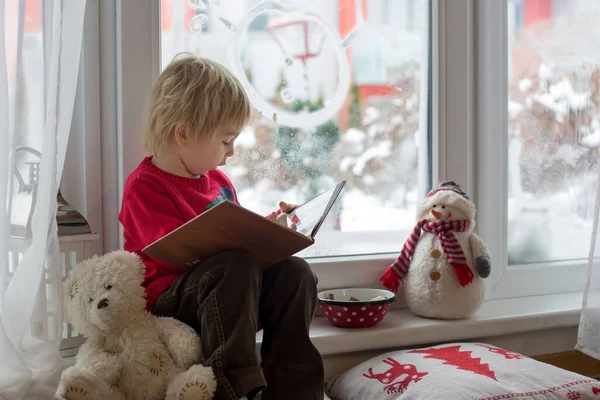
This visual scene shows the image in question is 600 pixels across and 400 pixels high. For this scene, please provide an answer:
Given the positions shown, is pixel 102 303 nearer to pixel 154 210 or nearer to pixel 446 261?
pixel 154 210

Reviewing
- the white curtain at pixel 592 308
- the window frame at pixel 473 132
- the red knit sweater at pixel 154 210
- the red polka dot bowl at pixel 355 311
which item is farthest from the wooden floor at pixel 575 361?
the red knit sweater at pixel 154 210

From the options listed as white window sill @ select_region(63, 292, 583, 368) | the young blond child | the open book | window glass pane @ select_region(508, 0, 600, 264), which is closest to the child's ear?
the young blond child

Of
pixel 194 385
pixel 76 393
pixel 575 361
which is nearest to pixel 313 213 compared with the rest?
pixel 194 385

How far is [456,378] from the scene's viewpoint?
1.12 metres

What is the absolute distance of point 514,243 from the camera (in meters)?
1.66

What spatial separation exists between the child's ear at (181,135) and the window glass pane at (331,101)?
236mm

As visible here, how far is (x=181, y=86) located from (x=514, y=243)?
0.96 meters

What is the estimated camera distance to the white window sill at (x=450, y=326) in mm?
1282

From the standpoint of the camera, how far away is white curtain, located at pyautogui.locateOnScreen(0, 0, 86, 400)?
850mm

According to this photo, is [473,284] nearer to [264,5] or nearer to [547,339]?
[547,339]

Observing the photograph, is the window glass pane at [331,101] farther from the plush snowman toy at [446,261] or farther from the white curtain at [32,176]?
the white curtain at [32,176]

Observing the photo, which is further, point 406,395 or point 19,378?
point 406,395

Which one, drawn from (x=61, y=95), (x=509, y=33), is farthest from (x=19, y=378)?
(x=509, y=33)

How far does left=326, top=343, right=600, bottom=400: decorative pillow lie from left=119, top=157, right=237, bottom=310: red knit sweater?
399mm
